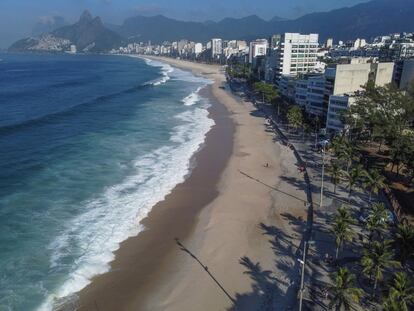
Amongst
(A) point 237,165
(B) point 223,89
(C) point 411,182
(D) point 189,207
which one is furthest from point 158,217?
(B) point 223,89

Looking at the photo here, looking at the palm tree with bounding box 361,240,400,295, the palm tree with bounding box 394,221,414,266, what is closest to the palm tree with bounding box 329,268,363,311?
the palm tree with bounding box 361,240,400,295

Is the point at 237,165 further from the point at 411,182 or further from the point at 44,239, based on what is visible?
the point at 44,239

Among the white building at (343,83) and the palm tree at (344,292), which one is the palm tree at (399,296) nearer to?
the palm tree at (344,292)

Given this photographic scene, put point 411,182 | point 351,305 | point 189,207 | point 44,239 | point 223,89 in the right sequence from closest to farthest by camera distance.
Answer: point 351,305
point 44,239
point 189,207
point 411,182
point 223,89

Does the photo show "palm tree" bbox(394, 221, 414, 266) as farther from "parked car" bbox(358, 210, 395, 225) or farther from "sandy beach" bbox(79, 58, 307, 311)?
"sandy beach" bbox(79, 58, 307, 311)

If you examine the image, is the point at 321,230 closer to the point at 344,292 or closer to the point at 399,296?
the point at 344,292

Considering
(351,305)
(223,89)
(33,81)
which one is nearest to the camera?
(351,305)

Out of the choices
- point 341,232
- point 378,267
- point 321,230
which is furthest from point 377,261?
point 321,230

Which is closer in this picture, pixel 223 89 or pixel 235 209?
pixel 235 209
